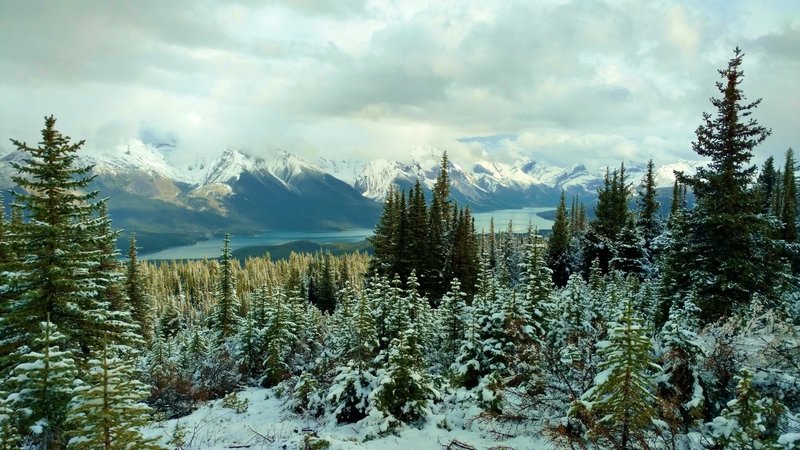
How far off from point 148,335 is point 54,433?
34583 mm

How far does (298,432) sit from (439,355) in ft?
22.7

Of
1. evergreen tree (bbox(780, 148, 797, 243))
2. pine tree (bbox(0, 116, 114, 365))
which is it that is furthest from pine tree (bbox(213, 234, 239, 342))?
evergreen tree (bbox(780, 148, 797, 243))

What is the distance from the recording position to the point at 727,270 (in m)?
16.9

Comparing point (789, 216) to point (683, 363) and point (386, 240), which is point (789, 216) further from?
point (683, 363)

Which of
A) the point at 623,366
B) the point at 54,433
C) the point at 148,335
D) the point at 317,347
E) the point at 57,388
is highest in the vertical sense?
the point at 623,366

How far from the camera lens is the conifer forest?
5297 millimetres

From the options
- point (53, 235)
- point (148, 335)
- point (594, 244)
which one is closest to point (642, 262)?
point (594, 244)

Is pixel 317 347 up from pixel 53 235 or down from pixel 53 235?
down

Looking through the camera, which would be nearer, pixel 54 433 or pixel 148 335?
pixel 54 433

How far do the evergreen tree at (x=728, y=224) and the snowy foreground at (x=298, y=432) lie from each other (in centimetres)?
1315

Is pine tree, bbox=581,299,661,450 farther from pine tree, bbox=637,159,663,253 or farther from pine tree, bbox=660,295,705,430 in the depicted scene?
pine tree, bbox=637,159,663,253

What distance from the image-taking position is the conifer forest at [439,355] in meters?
5.30

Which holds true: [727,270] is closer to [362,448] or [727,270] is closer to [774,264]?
[774,264]

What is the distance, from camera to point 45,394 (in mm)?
6312
